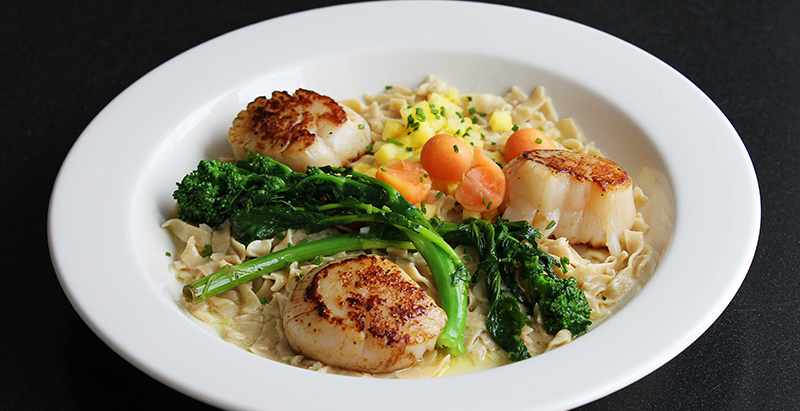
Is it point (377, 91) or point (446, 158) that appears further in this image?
point (377, 91)

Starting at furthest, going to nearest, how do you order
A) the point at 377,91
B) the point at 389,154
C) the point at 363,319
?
the point at 377,91 → the point at 389,154 → the point at 363,319

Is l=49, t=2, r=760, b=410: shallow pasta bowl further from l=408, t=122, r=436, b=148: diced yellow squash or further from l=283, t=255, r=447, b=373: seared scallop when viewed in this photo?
l=408, t=122, r=436, b=148: diced yellow squash

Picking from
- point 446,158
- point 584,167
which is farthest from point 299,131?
point 584,167

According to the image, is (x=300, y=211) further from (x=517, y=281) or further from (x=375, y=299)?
(x=517, y=281)

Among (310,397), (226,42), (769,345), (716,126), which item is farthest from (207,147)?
(769,345)

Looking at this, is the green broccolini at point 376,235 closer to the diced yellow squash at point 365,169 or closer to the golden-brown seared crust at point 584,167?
the diced yellow squash at point 365,169

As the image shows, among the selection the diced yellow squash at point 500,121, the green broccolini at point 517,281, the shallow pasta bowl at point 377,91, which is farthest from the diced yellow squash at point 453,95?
the green broccolini at point 517,281

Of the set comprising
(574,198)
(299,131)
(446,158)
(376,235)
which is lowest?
(376,235)

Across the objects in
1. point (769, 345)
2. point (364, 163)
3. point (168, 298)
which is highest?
point (364, 163)

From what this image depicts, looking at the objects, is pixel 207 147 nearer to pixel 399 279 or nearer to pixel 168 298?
pixel 168 298
